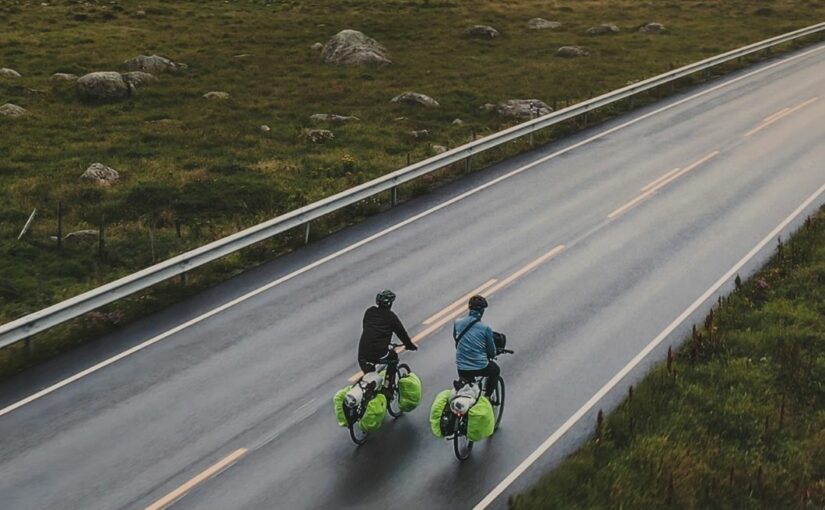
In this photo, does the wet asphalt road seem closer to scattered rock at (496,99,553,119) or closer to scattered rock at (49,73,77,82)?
scattered rock at (496,99,553,119)

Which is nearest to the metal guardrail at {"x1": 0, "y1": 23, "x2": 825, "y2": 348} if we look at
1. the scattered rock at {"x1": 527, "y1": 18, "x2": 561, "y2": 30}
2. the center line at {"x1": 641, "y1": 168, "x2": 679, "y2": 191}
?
the center line at {"x1": 641, "y1": 168, "x2": 679, "y2": 191}

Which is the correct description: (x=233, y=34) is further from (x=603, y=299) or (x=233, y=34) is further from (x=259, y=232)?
(x=603, y=299)

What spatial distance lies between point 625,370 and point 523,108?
18.2 m

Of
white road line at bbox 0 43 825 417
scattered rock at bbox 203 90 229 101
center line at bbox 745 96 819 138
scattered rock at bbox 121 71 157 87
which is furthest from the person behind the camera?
scattered rock at bbox 121 71 157 87

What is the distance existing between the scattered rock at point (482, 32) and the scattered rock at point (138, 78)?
1896 centimetres

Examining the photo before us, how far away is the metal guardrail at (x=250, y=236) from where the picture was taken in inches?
520

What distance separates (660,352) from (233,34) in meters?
36.7

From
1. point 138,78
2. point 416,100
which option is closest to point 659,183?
point 416,100

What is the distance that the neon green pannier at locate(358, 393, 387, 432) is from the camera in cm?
1070

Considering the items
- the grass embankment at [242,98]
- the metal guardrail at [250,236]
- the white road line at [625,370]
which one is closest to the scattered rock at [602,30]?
the grass embankment at [242,98]

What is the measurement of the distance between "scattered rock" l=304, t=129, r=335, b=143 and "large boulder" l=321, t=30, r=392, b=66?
471 inches

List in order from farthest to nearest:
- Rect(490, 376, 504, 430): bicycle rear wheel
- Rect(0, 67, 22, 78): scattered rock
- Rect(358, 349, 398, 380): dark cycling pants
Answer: Rect(0, 67, 22, 78): scattered rock < Rect(490, 376, 504, 430): bicycle rear wheel < Rect(358, 349, 398, 380): dark cycling pants

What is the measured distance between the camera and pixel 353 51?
38.2 m

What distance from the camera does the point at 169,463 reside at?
411 inches
